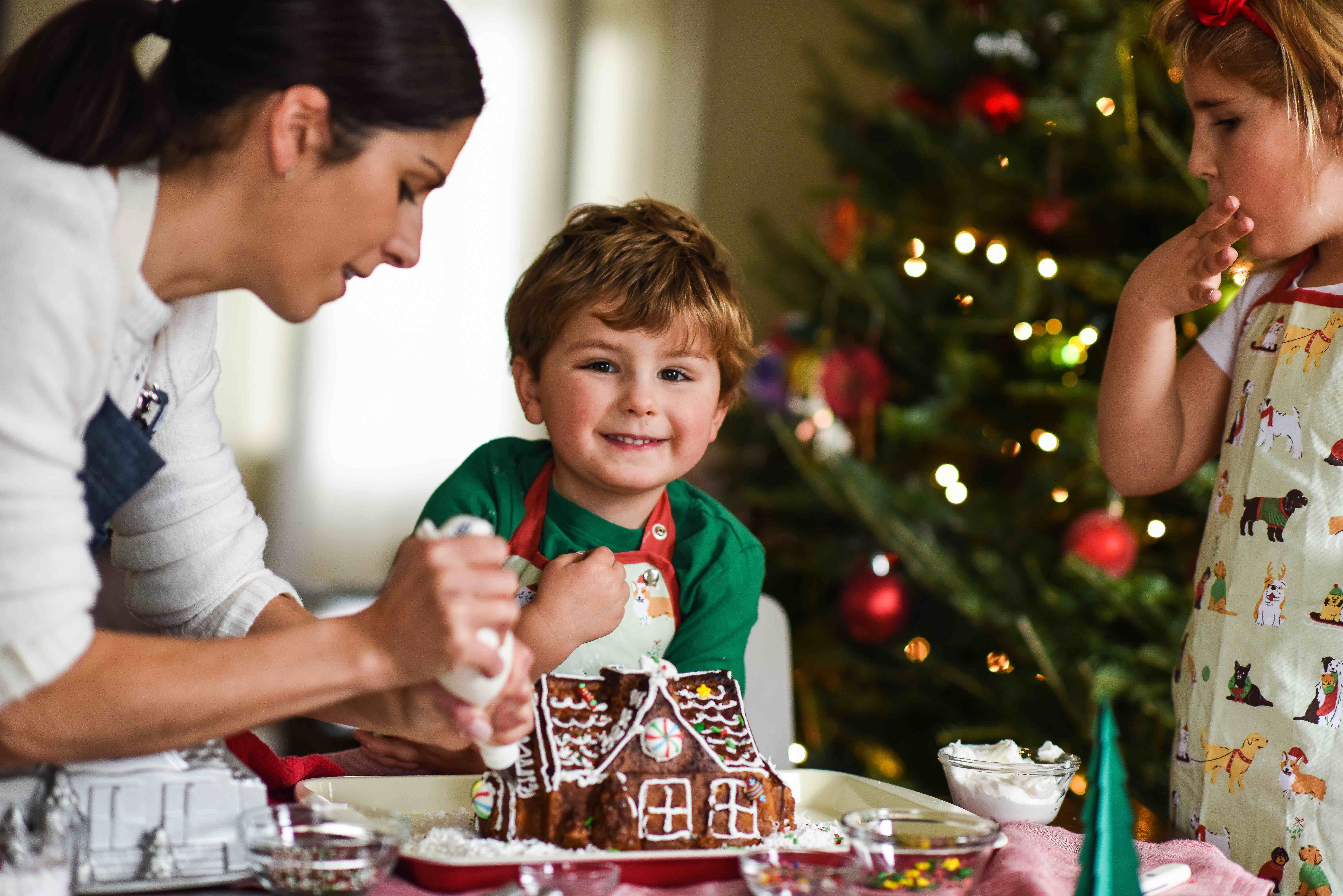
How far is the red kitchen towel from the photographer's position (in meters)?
0.99

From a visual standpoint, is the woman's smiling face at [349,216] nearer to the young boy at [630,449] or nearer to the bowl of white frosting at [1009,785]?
the young boy at [630,449]

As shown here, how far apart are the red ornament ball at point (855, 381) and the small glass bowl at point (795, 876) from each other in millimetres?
2091

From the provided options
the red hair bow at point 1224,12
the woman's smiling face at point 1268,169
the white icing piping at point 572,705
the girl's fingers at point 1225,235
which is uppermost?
the red hair bow at point 1224,12

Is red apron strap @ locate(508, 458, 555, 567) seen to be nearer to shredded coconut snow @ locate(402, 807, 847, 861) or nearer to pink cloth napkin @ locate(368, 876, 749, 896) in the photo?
shredded coconut snow @ locate(402, 807, 847, 861)

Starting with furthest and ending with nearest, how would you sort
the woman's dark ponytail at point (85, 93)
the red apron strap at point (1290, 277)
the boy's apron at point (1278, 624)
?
the red apron strap at point (1290, 277) → the boy's apron at point (1278, 624) → the woman's dark ponytail at point (85, 93)

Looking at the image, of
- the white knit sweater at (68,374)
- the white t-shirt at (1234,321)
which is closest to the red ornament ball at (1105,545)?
the white t-shirt at (1234,321)

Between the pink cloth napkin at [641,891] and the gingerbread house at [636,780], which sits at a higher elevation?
the gingerbread house at [636,780]

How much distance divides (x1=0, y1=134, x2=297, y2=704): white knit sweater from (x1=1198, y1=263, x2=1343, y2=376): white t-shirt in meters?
1.12

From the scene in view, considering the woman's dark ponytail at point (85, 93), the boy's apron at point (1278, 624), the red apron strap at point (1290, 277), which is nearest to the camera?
the woman's dark ponytail at point (85, 93)

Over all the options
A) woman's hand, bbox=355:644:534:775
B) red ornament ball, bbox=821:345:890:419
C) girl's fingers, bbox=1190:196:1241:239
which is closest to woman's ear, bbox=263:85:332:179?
woman's hand, bbox=355:644:534:775

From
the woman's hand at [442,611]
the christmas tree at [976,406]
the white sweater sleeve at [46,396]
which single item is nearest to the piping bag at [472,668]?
the woman's hand at [442,611]

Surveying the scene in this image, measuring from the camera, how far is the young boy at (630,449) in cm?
131

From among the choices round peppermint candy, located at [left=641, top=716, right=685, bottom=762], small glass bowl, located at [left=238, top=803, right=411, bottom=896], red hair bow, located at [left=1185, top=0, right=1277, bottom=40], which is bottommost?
small glass bowl, located at [left=238, top=803, right=411, bottom=896]

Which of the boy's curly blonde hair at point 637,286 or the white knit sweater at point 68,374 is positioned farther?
the boy's curly blonde hair at point 637,286
